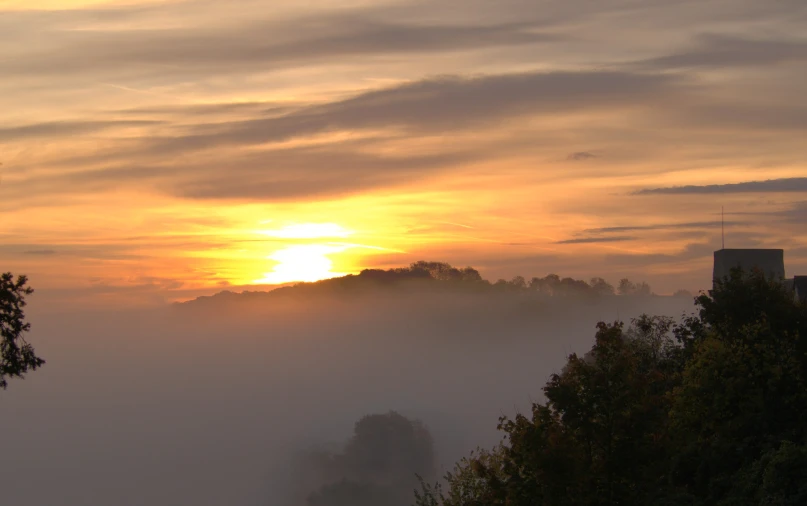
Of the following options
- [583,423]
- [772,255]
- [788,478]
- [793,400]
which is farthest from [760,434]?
[772,255]

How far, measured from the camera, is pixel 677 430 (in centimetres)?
4159

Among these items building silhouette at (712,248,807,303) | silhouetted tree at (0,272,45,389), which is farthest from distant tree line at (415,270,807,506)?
building silhouette at (712,248,807,303)

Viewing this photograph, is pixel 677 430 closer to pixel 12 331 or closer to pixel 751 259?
pixel 12 331

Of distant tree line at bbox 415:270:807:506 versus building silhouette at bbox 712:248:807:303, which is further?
→ building silhouette at bbox 712:248:807:303

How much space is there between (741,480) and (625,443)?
610 centimetres

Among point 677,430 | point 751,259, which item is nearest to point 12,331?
point 677,430

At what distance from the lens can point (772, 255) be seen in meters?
102

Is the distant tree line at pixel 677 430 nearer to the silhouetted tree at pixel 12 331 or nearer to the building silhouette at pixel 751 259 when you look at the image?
the silhouetted tree at pixel 12 331

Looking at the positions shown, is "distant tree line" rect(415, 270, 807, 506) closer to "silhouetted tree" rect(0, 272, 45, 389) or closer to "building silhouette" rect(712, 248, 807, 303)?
"silhouetted tree" rect(0, 272, 45, 389)

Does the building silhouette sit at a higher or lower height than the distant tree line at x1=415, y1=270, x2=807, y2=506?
higher

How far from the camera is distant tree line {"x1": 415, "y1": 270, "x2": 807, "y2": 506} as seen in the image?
3312cm

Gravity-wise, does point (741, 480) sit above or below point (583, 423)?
below

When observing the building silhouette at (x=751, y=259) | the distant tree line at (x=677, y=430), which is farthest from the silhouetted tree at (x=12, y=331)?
the building silhouette at (x=751, y=259)

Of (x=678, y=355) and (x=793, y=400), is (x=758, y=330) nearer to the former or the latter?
(x=793, y=400)
